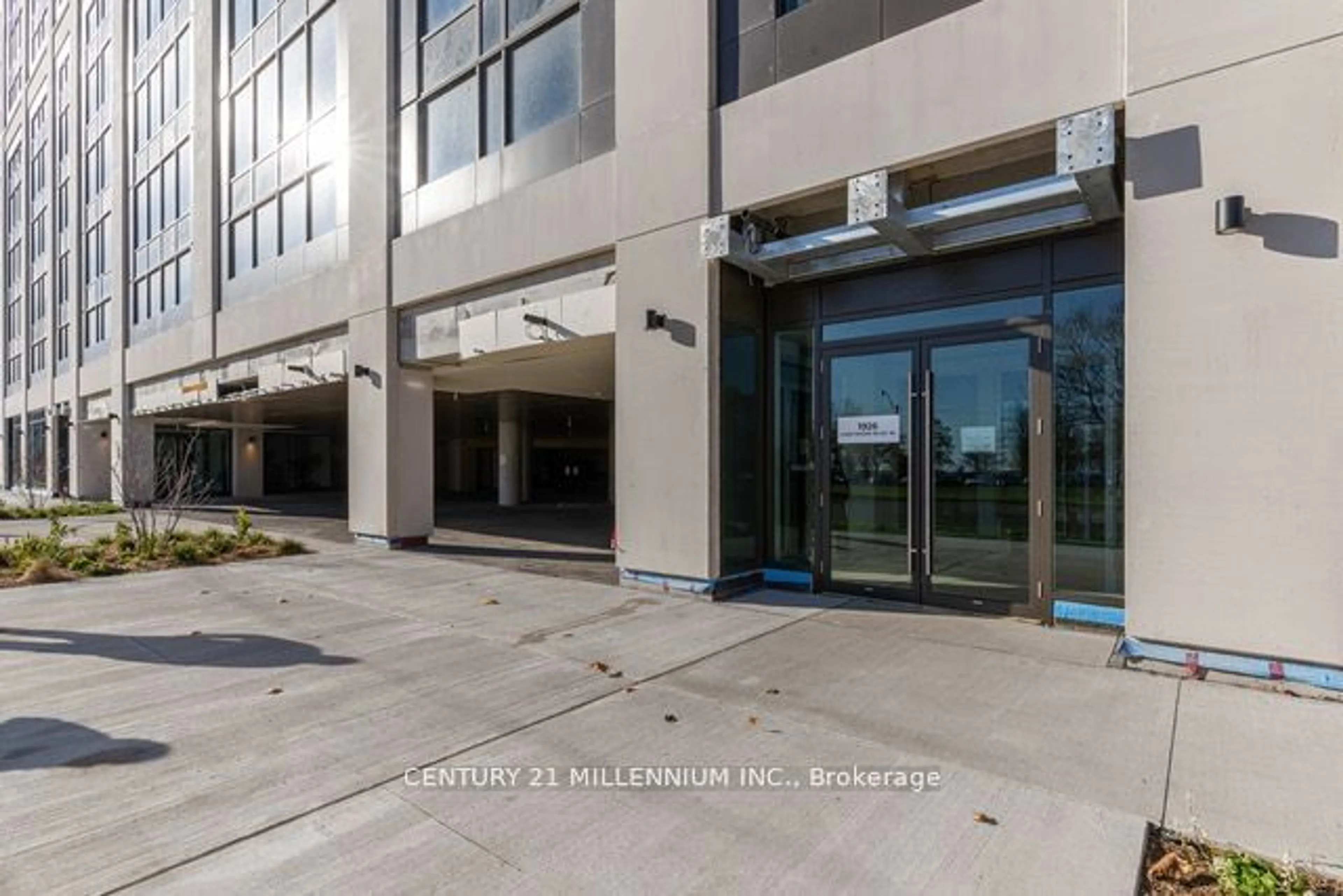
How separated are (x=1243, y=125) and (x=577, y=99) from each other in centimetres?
751

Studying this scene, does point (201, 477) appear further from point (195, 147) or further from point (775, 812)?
point (775, 812)

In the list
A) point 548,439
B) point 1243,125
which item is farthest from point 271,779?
point 548,439

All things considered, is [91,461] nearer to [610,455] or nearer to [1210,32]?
[610,455]

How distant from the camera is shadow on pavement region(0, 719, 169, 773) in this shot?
A: 371cm

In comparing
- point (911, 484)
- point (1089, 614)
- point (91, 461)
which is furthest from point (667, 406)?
point (91, 461)

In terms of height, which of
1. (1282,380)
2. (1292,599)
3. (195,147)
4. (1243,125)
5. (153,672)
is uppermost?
(195,147)

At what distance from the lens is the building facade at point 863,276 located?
15.7 feet

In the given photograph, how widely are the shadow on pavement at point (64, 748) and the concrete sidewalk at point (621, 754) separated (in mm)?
17

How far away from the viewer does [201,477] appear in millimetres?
29516

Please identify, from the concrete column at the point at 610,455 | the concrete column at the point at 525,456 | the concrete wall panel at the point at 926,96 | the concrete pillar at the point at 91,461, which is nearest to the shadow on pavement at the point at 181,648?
the concrete wall panel at the point at 926,96

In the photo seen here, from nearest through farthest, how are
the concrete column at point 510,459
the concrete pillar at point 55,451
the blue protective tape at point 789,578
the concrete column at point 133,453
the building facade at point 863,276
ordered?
1. the building facade at point 863,276
2. the blue protective tape at point 789,578
3. the concrete column at point 133,453
4. the concrete column at point 510,459
5. the concrete pillar at point 55,451

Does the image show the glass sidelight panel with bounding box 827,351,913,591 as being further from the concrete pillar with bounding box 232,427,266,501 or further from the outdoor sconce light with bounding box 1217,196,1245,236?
the concrete pillar with bounding box 232,427,266,501

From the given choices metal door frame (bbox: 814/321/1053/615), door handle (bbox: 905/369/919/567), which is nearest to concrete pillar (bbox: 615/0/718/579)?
metal door frame (bbox: 814/321/1053/615)

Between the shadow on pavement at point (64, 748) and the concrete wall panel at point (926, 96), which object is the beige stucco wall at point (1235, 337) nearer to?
the concrete wall panel at point (926, 96)
